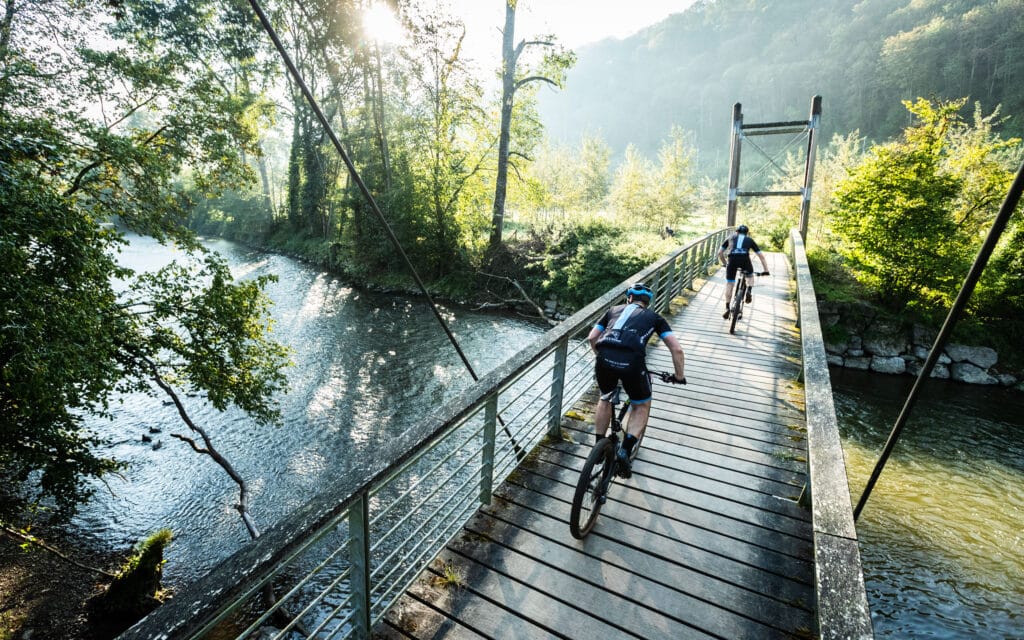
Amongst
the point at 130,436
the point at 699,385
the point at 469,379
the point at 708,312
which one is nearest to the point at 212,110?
the point at 130,436

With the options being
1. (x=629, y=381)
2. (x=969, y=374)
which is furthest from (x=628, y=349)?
(x=969, y=374)

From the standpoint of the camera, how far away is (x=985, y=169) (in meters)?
16.5

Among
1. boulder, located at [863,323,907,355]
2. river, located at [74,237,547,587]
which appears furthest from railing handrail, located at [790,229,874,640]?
boulder, located at [863,323,907,355]

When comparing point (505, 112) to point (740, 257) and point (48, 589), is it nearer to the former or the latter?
point (740, 257)

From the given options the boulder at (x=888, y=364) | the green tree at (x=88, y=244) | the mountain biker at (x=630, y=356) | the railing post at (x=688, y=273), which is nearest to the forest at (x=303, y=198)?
the green tree at (x=88, y=244)

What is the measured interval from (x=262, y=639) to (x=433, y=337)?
39.0ft

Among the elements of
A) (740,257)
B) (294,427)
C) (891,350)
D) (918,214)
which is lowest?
(294,427)

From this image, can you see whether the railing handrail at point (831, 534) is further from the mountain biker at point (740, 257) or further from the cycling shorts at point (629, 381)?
the mountain biker at point (740, 257)

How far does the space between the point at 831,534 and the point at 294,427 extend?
11543mm

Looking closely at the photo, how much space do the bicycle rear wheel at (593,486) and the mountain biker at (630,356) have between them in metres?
0.25

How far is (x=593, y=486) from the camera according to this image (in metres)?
3.59

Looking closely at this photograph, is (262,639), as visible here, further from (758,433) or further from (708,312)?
(708,312)

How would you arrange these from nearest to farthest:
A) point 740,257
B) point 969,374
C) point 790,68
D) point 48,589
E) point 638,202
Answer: point 48,589
point 740,257
point 969,374
point 638,202
point 790,68

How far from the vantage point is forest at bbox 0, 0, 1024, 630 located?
5.75 metres
